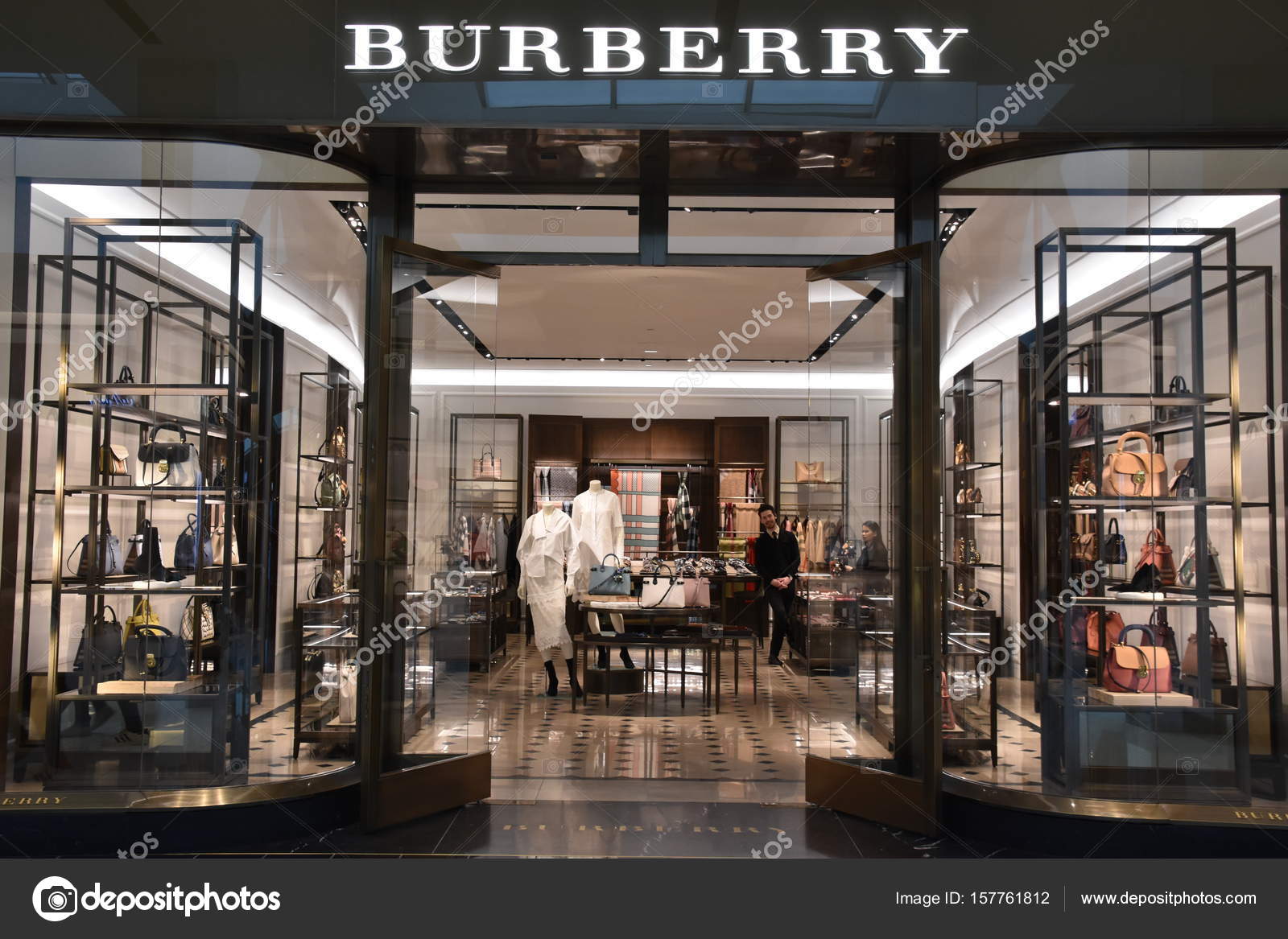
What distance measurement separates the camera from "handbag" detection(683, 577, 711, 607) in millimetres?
7195

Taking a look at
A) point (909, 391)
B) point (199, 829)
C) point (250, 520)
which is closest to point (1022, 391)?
point (909, 391)

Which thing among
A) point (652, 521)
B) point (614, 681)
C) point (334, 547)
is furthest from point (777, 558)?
point (334, 547)

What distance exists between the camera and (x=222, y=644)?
410cm

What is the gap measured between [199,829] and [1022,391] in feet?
13.3

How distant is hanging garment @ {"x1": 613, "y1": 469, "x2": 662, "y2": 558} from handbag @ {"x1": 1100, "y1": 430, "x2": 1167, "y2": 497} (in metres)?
8.39

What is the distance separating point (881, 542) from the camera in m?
4.49

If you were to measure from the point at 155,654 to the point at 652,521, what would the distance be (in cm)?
840

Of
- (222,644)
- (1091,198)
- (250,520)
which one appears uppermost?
(1091,198)

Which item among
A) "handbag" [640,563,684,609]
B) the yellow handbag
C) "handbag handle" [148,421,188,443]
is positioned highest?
"handbag handle" [148,421,188,443]

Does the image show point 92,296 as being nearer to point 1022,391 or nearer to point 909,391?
point 909,391

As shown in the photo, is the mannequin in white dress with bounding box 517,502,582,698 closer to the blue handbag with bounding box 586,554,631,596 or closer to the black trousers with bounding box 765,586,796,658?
the blue handbag with bounding box 586,554,631,596
